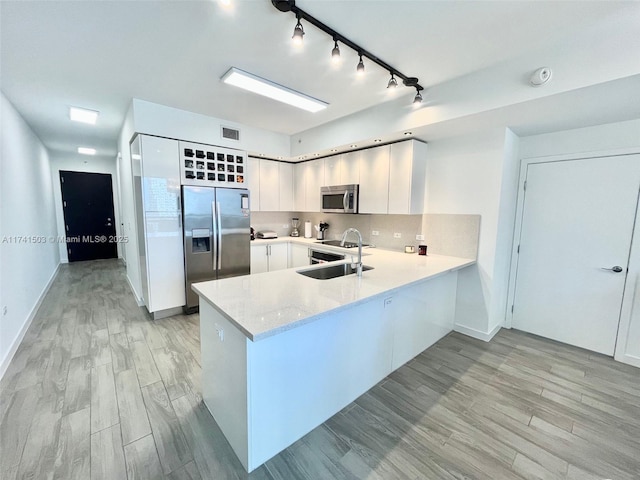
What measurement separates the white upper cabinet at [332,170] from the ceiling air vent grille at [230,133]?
4.53 feet

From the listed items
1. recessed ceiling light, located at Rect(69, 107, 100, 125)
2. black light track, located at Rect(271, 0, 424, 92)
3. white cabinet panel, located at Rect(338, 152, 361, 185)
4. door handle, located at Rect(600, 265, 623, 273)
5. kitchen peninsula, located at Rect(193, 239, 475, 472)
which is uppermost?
recessed ceiling light, located at Rect(69, 107, 100, 125)

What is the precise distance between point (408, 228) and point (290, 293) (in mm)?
2414

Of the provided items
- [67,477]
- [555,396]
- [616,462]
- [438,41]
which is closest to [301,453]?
[67,477]

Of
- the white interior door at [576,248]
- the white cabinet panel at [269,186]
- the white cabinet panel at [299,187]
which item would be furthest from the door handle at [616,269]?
the white cabinet panel at [269,186]

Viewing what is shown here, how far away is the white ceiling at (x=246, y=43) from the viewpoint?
164cm

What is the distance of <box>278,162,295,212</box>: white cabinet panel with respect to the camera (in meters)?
4.80

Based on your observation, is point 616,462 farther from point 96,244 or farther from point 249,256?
point 96,244

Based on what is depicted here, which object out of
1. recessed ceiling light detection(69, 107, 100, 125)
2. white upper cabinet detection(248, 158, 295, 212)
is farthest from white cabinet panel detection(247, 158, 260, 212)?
recessed ceiling light detection(69, 107, 100, 125)

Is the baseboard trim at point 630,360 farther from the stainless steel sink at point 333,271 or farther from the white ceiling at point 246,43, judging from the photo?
the white ceiling at point 246,43

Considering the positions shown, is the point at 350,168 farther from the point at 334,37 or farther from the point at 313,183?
the point at 334,37

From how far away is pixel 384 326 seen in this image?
7.24ft

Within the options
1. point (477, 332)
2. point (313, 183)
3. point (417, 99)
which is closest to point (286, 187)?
point (313, 183)

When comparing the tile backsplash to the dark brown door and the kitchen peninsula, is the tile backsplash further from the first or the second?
the dark brown door

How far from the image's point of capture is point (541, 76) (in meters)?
1.98
